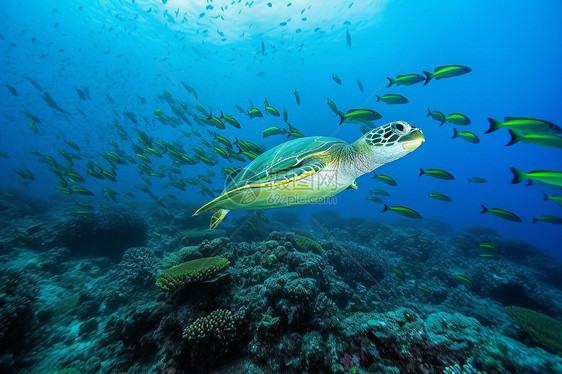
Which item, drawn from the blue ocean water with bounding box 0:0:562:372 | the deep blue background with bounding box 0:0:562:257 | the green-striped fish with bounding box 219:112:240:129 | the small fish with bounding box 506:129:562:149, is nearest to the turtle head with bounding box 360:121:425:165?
the small fish with bounding box 506:129:562:149

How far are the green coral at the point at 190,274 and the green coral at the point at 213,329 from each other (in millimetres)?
745

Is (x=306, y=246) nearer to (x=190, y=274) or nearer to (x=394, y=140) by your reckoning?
(x=190, y=274)

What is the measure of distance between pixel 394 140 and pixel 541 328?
Answer: 4007mm

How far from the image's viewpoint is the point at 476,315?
17.8ft

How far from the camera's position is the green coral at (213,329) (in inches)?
92.7

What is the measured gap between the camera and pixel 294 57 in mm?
36531

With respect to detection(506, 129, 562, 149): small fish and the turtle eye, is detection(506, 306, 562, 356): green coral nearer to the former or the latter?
detection(506, 129, 562, 149): small fish

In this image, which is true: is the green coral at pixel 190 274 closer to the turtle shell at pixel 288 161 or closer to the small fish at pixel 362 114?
the turtle shell at pixel 288 161

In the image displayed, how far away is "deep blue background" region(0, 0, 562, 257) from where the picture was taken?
27641 millimetres

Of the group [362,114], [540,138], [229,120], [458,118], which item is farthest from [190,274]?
[458,118]

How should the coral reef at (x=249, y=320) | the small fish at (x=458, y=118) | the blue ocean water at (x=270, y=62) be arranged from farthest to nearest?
the blue ocean water at (x=270, y=62)
the small fish at (x=458, y=118)
the coral reef at (x=249, y=320)

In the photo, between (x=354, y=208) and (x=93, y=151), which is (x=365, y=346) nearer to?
(x=354, y=208)

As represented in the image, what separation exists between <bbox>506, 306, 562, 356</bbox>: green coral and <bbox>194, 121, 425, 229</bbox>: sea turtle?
349cm

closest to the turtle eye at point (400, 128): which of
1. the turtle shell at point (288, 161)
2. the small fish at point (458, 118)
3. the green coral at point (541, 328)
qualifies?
the turtle shell at point (288, 161)
